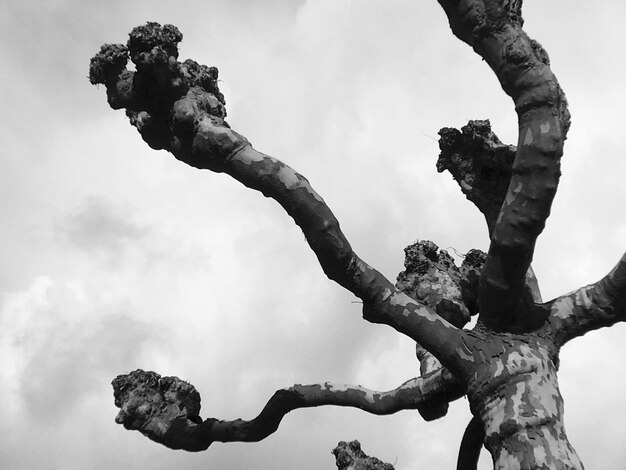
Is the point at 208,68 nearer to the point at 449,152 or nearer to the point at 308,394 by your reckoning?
the point at 449,152

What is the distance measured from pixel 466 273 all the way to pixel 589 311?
127cm

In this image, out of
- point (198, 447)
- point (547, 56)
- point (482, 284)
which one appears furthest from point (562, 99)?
point (198, 447)

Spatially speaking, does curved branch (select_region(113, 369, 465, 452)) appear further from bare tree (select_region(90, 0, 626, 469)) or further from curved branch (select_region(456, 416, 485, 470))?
curved branch (select_region(456, 416, 485, 470))

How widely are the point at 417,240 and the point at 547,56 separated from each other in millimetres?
3268

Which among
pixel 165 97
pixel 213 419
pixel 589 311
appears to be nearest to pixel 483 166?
pixel 589 311

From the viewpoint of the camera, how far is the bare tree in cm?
506

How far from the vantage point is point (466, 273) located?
658 centimetres

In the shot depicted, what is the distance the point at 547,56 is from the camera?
532 centimetres

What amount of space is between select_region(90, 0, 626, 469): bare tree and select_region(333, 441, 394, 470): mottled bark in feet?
1.64

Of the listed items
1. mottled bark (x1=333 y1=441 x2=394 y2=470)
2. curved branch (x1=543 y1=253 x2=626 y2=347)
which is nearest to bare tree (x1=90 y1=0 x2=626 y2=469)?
curved branch (x1=543 y1=253 x2=626 y2=347)

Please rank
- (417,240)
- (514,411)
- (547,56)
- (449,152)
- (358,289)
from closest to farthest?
(514,411) < (547,56) < (358,289) < (449,152) < (417,240)

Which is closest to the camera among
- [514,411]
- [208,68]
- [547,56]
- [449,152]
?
[514,411]

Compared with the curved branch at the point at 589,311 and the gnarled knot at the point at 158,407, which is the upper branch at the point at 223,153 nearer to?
the curved branch at the point at 589,311

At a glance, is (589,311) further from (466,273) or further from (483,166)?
(483,166)
